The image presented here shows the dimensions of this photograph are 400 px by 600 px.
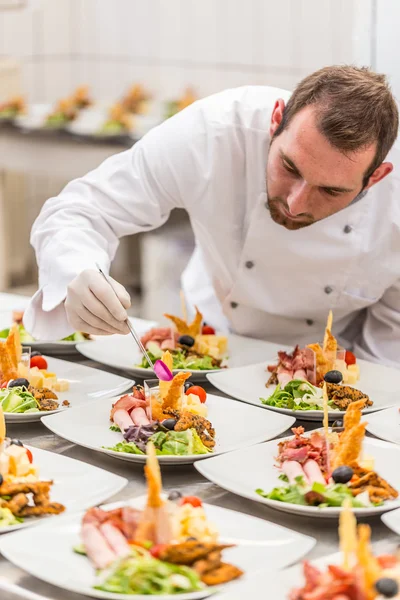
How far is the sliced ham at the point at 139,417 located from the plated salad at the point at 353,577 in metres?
0.73

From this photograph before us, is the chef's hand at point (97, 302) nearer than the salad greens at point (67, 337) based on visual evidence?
Yes

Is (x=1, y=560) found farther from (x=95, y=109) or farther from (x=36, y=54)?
(x=36, y=54)

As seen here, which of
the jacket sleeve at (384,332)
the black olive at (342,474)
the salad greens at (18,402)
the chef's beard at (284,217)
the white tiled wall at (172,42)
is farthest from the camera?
the white tiled wall at (172,42)

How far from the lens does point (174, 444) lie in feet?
6.09

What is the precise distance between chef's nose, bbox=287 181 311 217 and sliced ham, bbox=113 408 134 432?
2.24 ft

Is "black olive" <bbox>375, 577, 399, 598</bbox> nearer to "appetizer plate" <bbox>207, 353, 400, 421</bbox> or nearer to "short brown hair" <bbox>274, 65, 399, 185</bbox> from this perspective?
"appetizer plate" <bbox>207, 353, 400, 421</bbox>

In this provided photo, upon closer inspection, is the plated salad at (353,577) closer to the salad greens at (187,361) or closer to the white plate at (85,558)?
the white plate at (85,558)

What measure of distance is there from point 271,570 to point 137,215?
149 cm

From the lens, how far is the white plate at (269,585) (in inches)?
51.1

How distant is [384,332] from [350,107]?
0.92 m

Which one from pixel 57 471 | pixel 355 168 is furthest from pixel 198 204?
pixel 57 471

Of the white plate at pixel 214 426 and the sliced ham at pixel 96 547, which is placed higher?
the sliced ham at pixel 96 547

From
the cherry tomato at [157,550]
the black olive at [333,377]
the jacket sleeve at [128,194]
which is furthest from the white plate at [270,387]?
the cherry tomato at [157,550]

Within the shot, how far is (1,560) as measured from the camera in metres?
1.47
